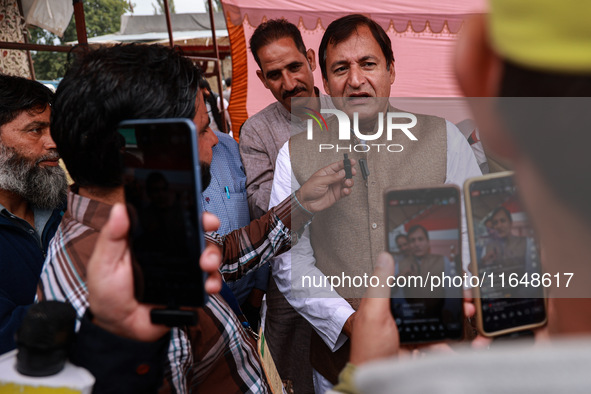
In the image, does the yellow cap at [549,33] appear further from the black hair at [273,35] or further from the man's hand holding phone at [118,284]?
the black hair at [273,35]

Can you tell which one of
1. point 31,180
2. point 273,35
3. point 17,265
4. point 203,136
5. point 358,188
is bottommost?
point 17,265

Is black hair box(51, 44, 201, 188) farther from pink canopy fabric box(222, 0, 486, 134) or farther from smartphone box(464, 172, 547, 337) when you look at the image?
pink canopy fabric box(222, 0, 486, 134)

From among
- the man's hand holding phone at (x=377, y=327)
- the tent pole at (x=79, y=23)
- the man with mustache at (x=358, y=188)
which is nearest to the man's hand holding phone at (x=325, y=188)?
the man with mustache at (x=358, y=188)

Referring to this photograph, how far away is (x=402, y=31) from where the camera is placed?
Answer: 4.16 metres

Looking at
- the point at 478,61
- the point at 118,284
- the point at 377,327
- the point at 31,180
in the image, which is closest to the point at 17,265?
the point at 31,180

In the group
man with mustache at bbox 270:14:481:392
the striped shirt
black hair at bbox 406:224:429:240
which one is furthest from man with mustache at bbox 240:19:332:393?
black hair at bbox 406:224:429:240

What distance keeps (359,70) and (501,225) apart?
1.07 metres

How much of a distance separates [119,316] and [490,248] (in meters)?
0.78

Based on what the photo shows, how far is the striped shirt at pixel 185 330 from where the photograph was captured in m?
1.02

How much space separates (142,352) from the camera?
2.92 ft

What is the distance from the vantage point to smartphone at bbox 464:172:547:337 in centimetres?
101

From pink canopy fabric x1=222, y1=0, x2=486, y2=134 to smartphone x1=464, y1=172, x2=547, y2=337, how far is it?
3.03 meters

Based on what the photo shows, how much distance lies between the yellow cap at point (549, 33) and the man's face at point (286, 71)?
2276 millimetres

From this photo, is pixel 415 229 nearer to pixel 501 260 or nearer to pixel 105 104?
pixel 501 260
